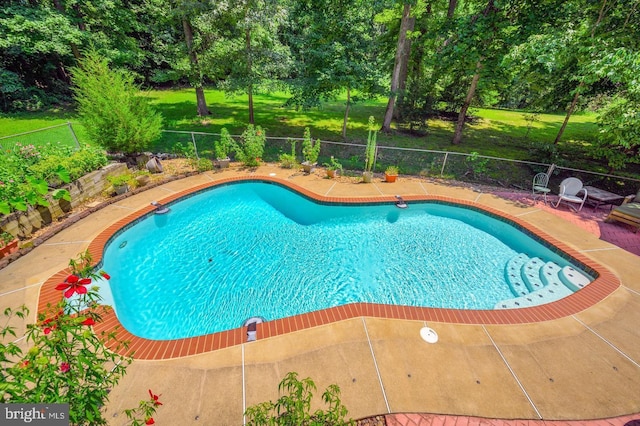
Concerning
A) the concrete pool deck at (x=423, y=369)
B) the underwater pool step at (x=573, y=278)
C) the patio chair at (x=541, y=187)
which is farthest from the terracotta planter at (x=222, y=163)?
the patio chair at (x=541, y=187)

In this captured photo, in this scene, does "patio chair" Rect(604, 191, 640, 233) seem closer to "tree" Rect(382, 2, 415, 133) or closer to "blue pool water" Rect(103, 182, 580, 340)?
"blue pool water" Rect(103, 182, 580, 340)

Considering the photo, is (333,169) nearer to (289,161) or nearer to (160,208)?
(289,161)

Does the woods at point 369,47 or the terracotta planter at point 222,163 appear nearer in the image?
the woods at point 369,47

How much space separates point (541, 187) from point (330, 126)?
447 inches

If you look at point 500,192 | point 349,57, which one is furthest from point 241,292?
point 349,57

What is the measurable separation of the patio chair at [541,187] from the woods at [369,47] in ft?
6.76

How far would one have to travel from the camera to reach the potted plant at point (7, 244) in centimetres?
595

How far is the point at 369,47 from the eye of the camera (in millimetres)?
12641

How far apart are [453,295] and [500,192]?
6474 mm

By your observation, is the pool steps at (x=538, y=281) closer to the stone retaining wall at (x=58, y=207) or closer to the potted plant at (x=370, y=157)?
the potted plant at (x=370, y=157)

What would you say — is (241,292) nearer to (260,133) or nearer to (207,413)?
(207,413)

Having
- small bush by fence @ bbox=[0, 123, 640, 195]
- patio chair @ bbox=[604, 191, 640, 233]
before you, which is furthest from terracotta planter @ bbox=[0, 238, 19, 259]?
patio chair @ bbox=[604, 191, 640, 233]

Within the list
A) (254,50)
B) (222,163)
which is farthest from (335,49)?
(222,163)

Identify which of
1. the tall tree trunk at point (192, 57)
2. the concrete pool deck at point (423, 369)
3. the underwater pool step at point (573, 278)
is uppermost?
the tall tree trunk at point (192, 57)
